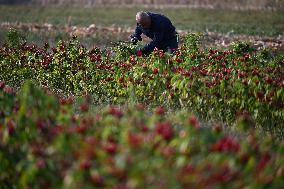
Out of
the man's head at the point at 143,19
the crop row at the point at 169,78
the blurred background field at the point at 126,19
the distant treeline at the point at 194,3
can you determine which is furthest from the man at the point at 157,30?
the distant treeline at the point at 194,3

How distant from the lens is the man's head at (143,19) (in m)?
9.23

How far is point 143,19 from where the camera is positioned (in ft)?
30.5

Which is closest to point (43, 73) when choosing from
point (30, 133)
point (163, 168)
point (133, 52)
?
point (133, 52)

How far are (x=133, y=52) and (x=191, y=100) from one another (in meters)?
2.42

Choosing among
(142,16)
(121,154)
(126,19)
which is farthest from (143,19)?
(126,19)

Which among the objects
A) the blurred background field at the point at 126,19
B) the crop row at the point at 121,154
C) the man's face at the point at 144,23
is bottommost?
the blurred background field at the point at 126,19

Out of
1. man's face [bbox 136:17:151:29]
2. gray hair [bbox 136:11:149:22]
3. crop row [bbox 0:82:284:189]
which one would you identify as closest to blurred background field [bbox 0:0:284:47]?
man's face [bbox 136:17:151:29]

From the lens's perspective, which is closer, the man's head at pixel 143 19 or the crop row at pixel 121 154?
the crop row at pixel 121 154

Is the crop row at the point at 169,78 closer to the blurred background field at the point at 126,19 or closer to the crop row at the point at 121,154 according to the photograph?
the crop row at the point at 121,154

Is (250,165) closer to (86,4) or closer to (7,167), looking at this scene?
(7,167)

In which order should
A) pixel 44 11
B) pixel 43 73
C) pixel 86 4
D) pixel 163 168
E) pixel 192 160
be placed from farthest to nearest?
pixel 86 4, pixel 44 11, pixel 43 73, pixel 192 160, pixel 163 168

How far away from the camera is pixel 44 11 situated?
31953mm

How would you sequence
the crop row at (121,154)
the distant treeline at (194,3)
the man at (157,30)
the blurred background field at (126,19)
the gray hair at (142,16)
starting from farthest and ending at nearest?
1. the distant treeline at (194,3)
2. the blurred background field at (126,19)
3. the man at (157,30)
4. the gray hair at (142,16)
5. the crop row at (121,154)

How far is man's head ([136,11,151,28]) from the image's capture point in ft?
30.3
